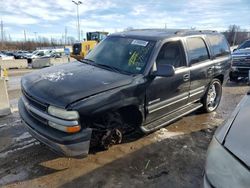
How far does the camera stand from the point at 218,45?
20.9 ft

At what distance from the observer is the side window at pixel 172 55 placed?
457cm

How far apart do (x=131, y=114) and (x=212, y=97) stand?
3.17 meters

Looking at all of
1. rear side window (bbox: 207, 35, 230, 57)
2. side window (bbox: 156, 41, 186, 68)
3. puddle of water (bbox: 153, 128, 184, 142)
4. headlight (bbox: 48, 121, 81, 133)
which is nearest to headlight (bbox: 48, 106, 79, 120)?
headlight (bbox: 48, 121, 81, 133)

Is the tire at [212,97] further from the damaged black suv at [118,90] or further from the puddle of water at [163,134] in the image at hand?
the puddle of water at [163,134]

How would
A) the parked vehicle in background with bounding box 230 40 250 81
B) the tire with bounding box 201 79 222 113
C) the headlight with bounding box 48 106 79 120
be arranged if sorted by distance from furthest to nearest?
the parked vehicle in background with bounding box 230 40 250 81, the tire with bounding box 201 79 222 113, the headlight with bounding box 48 106 79 120

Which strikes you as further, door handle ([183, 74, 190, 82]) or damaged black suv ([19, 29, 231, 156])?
door handle ([183, 74, 190, 82])

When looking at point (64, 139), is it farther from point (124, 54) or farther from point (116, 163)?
point (124, 54)

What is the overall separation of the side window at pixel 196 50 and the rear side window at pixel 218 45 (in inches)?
17.6

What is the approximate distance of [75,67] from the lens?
4.50m

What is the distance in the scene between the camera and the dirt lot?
3.46 meters

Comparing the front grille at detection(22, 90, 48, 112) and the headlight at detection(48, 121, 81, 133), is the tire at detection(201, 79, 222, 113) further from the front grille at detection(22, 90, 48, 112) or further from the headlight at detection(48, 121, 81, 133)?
the front grille at detection(22, 90, 48, 112)

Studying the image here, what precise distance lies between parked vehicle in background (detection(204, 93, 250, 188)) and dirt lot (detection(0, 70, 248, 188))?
1.53 m

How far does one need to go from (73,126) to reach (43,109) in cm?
52

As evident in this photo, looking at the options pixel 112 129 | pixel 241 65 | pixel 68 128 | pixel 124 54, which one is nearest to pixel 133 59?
pixel 124 54
